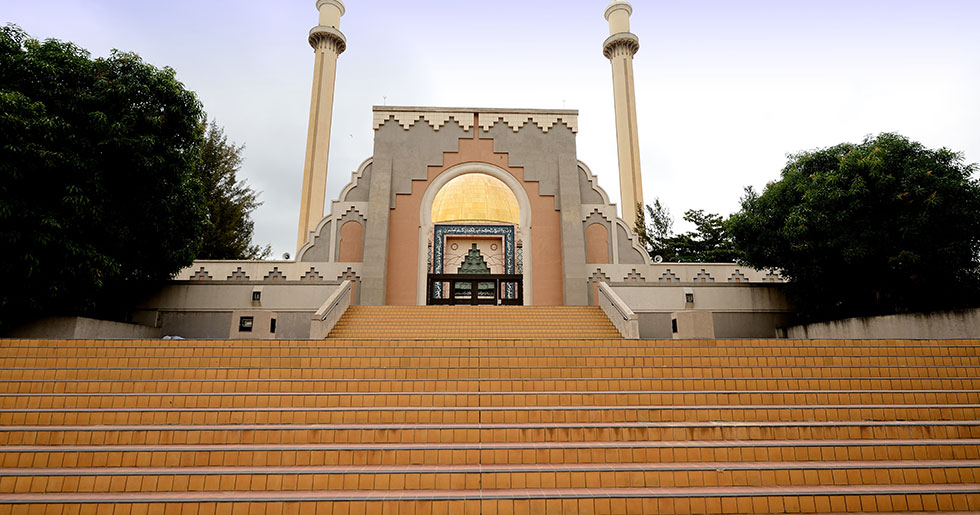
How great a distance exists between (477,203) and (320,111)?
1265 cm

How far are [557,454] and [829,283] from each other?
10.4 m

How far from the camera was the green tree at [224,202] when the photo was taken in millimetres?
20816

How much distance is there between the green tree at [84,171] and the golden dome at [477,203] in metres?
10.0

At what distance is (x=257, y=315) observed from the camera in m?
10.1

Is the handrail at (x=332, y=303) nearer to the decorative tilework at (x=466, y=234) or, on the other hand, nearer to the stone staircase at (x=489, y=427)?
the stone staircase at (x=489, y=427)

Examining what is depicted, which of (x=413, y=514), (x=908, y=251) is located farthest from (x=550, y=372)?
(x=908, y=251)

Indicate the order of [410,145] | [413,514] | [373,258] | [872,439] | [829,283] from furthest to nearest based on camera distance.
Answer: [410,145] → [373,258] → [829,283] → [872,439] → [413,514]

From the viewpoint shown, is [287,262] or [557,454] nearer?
[557,454]

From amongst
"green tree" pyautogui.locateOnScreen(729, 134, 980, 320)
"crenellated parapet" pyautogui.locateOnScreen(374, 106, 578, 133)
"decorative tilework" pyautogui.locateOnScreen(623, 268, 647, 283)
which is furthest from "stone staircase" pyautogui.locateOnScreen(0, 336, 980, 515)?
"crenellated parapet" pyautogui.locateOnScreen(374, 106, 578, 133)

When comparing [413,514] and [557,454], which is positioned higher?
[557,454]

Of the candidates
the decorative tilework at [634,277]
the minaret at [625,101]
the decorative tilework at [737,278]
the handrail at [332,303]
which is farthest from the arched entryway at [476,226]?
the minaret at [625,101]

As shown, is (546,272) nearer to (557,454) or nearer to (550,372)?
(550,372)

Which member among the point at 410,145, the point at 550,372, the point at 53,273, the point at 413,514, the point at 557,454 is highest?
the point at 410,145

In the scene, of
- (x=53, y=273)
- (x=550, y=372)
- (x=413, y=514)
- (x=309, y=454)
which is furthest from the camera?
(x=53, y=273)
